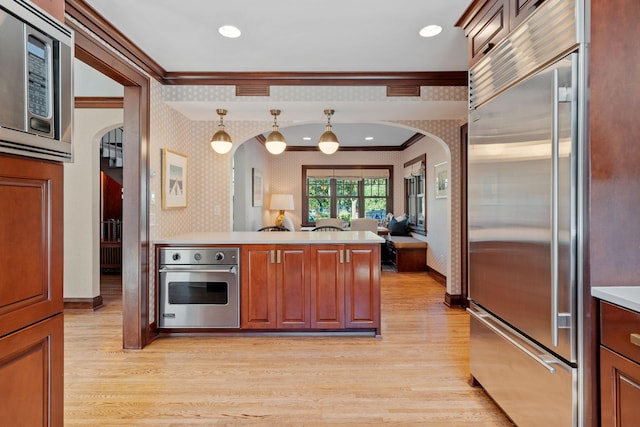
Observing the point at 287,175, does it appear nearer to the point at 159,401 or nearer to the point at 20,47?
the point at 159,401

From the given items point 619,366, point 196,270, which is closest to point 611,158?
point 619,366

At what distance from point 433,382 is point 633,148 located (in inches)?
70.6

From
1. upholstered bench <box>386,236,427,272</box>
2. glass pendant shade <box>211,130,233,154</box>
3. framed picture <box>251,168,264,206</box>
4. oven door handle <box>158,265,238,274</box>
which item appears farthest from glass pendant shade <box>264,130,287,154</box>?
upholstered bench <box>386,236,427,272</box>

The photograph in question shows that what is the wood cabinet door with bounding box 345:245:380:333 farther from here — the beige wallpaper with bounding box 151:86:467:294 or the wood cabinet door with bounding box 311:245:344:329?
the beige wallpaper with bounding box 151:86:467:294

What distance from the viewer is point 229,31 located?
8.37 feet

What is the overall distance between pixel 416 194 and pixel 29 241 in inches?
265

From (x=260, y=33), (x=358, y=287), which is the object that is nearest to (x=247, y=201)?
(x=358, y=287)

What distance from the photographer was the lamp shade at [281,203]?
7.81m

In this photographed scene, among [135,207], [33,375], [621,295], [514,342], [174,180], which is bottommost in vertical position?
[514,342]

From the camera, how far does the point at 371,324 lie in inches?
129

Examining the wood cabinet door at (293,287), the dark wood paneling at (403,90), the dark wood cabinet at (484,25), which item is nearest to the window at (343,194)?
the dark wood paneling at (403,90)

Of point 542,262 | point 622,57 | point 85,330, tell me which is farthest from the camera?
point 85,330

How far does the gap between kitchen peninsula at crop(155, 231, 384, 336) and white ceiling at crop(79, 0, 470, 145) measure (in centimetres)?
140

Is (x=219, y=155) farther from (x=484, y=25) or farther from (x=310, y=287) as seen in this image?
(x=484, y=25)
